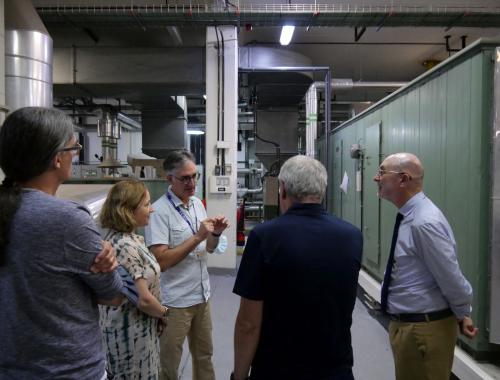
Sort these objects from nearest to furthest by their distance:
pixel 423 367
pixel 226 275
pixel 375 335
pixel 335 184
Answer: pixel 423 367 → pixel 375 335 → pixel 226 275 → pixel 335 184

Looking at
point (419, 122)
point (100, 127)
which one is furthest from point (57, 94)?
point (419, 122)

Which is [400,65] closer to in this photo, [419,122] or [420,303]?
[419,122]

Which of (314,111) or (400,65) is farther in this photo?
(400,65)

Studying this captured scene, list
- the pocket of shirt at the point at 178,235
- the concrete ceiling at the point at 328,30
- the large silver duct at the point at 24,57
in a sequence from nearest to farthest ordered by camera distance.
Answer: the pocket of shirt at the point at 178,235
the large silver duct at the point at 24,57
the concrete ceiling at the point at 328,30

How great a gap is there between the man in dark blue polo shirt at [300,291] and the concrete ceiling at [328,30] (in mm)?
3463

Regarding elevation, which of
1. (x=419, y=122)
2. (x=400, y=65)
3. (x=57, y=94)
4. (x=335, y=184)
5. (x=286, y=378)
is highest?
(x=400, y=65)

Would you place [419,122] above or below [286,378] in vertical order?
above

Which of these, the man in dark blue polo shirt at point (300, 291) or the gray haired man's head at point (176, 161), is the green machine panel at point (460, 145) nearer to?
the man in dark blue polo shirt at point (300, 291)

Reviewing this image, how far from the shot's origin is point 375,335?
286 centimetres

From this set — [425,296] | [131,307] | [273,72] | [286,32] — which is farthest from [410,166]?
[273,72]

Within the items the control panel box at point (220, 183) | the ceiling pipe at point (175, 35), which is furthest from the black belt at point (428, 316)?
the ceiling pipe at point (175, 35)

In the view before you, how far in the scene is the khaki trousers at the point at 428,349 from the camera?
1.44 m

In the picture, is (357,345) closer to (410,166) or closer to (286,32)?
(410,166)

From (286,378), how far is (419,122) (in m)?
2.13
